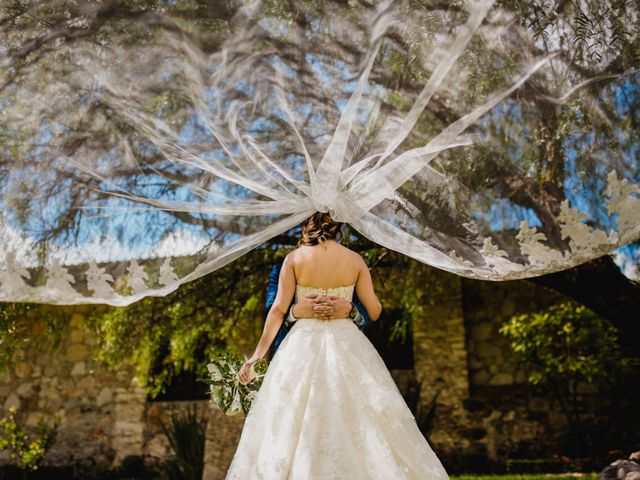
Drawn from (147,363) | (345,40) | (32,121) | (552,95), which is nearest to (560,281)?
(552,95)

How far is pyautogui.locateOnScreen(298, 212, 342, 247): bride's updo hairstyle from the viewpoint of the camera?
338 cm

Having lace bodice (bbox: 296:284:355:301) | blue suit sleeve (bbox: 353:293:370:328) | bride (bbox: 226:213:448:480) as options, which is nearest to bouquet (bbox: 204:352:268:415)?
bride (bbox: 226:213:448:480)

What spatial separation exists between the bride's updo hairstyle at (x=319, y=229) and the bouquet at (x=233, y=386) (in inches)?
26.9

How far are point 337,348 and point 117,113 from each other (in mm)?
1628

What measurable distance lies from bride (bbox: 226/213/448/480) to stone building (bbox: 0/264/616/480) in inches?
161

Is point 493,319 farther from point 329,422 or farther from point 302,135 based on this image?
point 329,422

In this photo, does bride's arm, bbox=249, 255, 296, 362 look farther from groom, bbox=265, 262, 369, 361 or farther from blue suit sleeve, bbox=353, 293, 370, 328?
blue suit sleeve, bbox=353, 293, 370, 328

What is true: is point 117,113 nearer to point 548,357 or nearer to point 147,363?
point 147,363

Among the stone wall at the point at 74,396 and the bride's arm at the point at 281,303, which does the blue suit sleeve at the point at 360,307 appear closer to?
the bride's arm at the point at 281,303

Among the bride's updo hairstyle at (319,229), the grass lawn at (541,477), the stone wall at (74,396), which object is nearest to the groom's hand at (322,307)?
the bride's updo hairstyle at (319,229)

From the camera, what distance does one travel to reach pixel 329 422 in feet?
9.43

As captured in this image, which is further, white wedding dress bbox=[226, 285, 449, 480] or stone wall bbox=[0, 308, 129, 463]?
stone wall bbox=[0, 308, 129, 463]

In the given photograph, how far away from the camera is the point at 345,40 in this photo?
10.8ft

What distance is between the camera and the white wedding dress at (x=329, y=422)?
278cm
